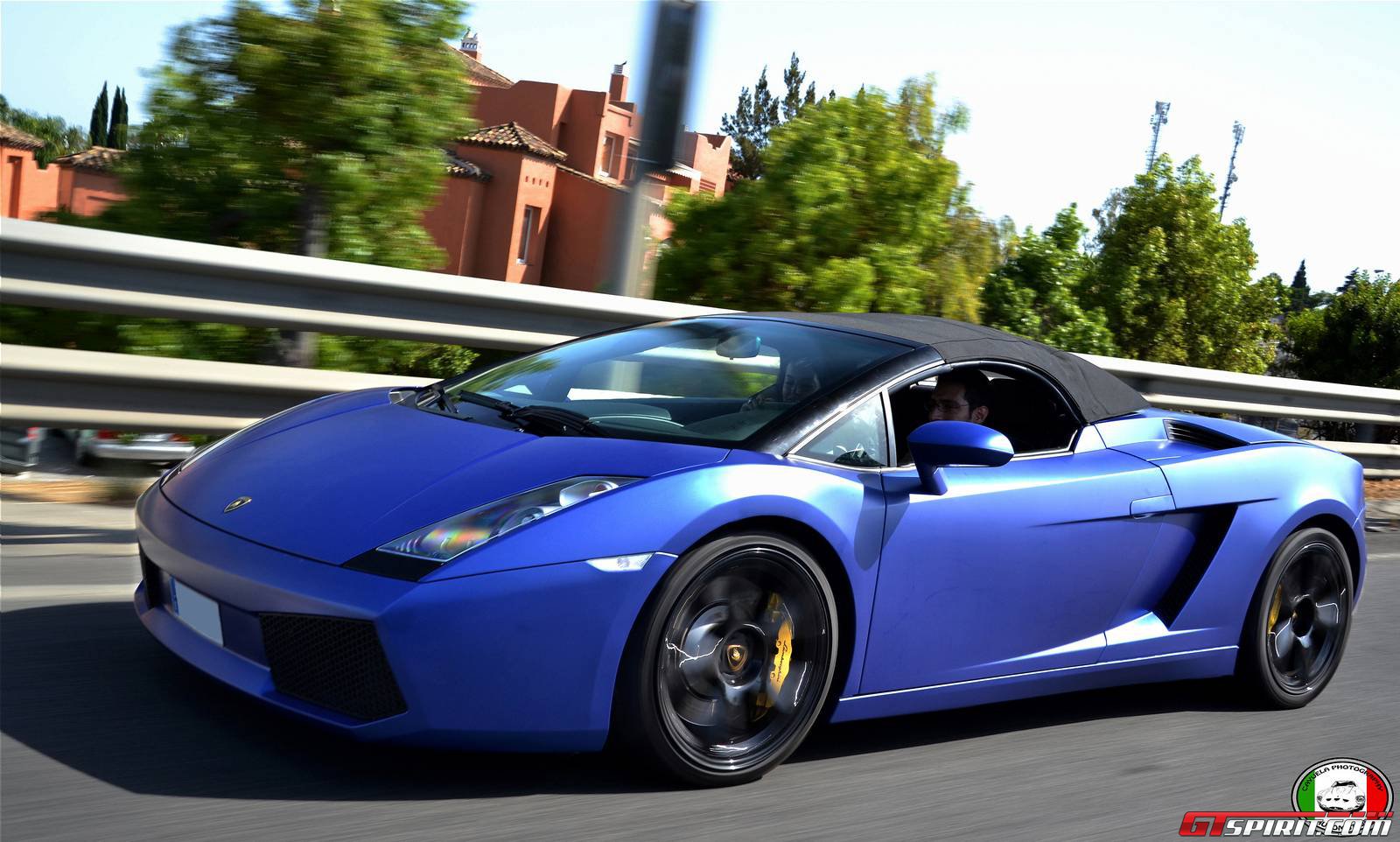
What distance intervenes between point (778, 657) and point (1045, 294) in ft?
129

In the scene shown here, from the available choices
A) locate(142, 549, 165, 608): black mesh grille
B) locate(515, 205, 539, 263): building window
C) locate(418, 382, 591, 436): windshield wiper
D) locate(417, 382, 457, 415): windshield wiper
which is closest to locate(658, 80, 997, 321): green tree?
locate(417, 382, 457, 415): windshield wiper

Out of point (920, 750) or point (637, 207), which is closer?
point (920, 750)

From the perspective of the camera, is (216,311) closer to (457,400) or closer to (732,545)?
(457,400)

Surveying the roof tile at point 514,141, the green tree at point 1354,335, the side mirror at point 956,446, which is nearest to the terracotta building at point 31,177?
the roof tile at point 514,141

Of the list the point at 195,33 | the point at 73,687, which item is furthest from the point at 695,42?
the point at 195,33

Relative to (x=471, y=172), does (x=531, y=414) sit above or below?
below

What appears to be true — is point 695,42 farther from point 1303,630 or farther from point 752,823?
point 752,823

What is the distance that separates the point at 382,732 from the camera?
301cm

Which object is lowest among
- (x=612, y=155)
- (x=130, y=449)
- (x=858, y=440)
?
(x=130, y=449)

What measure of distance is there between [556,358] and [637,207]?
6.63ft

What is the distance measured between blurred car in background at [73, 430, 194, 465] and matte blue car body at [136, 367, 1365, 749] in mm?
1988

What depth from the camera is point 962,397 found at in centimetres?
438

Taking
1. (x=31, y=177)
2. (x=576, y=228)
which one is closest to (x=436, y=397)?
(x=576, y=228)

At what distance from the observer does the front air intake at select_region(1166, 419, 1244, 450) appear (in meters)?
4.79
